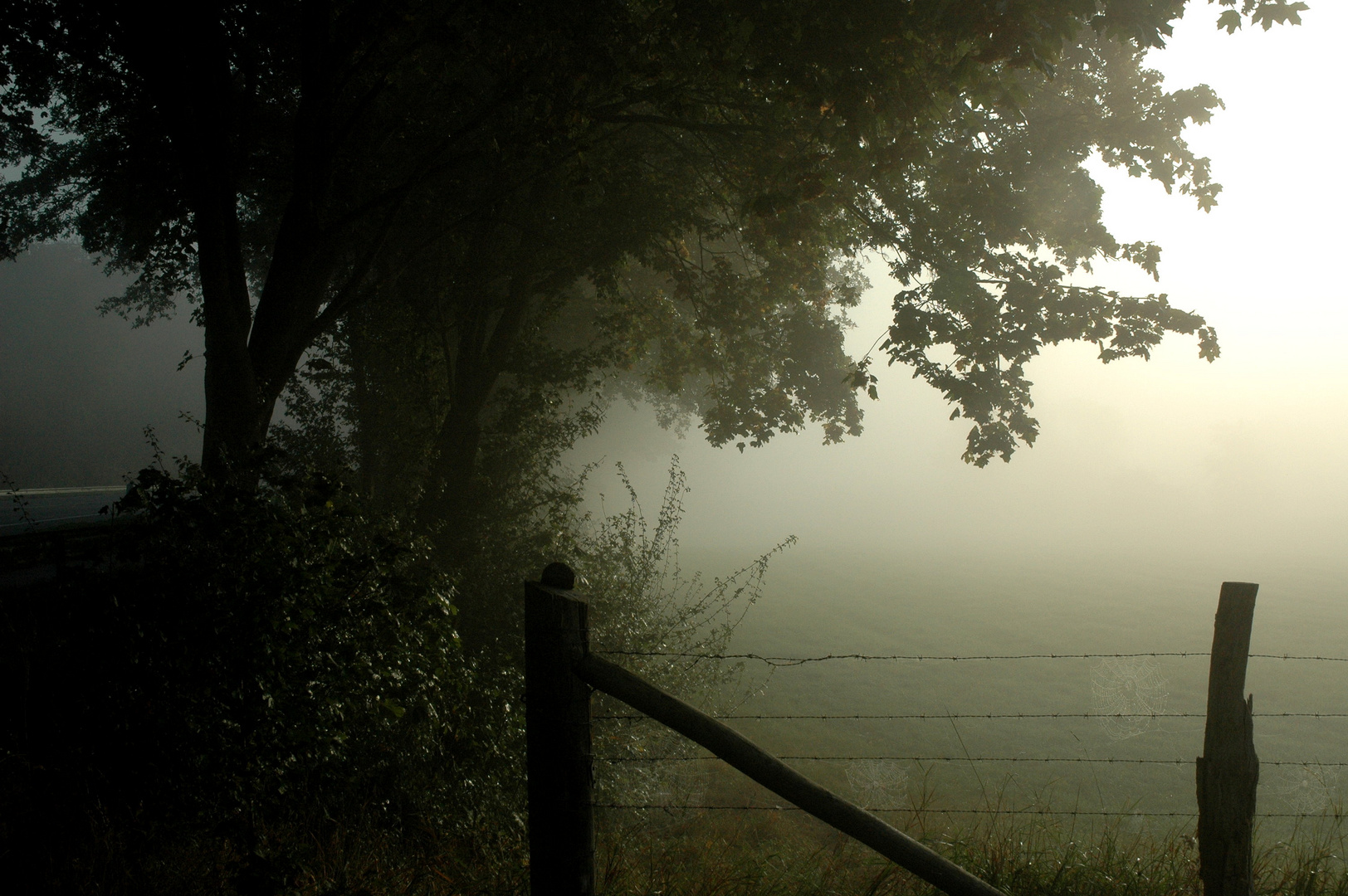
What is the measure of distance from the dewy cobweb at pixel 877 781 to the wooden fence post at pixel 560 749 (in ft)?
43.0

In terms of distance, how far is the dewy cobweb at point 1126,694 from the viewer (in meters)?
23.7

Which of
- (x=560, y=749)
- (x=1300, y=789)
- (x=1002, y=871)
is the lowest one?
(x=1300, y=789)

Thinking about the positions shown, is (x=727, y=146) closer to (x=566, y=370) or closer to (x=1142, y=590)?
(x=566, y=370)

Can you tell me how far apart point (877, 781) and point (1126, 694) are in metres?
15.9

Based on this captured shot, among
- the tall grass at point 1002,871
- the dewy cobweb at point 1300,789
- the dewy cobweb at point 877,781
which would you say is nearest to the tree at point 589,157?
the tall grass at point 1002,871

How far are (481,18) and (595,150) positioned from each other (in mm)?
3074

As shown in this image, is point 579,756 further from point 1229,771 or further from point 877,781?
point 877,781

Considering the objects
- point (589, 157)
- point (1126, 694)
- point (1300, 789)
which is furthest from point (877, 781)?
point (1126, 694)

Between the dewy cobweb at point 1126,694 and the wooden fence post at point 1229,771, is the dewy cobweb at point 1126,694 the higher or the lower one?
the lower one

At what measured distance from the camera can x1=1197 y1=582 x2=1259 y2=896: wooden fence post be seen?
339 cm

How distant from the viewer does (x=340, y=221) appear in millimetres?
8211

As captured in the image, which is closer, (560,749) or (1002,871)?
(560,749)

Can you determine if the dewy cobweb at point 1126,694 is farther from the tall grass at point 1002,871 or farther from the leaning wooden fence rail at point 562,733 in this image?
the leaning wooden fence rail at point 562,733

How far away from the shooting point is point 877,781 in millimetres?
15586
